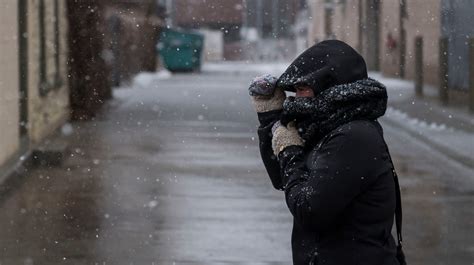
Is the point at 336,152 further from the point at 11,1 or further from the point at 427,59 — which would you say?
→ the point at 427,59

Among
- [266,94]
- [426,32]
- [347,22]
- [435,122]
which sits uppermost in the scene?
[266,94]

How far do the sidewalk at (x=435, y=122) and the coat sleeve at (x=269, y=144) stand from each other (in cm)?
960

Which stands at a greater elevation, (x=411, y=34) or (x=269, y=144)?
(x=269, y=144)

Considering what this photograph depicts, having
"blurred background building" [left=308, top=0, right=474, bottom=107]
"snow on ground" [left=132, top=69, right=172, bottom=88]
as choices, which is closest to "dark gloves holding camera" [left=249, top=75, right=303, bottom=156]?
"blurred background building" [left=308, top=0, right=474, bottom=107]

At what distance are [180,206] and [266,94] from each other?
6.30 m

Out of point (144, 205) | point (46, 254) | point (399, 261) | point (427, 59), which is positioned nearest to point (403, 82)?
point (427, 59)

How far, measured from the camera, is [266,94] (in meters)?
3.16

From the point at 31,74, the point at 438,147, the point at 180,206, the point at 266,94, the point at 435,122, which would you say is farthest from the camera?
the point at 435,122

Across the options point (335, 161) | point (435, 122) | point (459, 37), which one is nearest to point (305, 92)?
point (335, 161)

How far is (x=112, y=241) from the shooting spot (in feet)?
25.5

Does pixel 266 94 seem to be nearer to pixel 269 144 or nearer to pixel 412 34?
pixel 269 144

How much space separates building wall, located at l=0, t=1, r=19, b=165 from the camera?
11.7m

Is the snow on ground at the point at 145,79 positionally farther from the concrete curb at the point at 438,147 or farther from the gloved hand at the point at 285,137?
the gloved hand at the point at 285,137

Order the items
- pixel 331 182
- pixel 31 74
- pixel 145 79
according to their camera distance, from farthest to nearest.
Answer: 1. pixel 145 79
2. pixel 31 74
3. pixel 331 182
